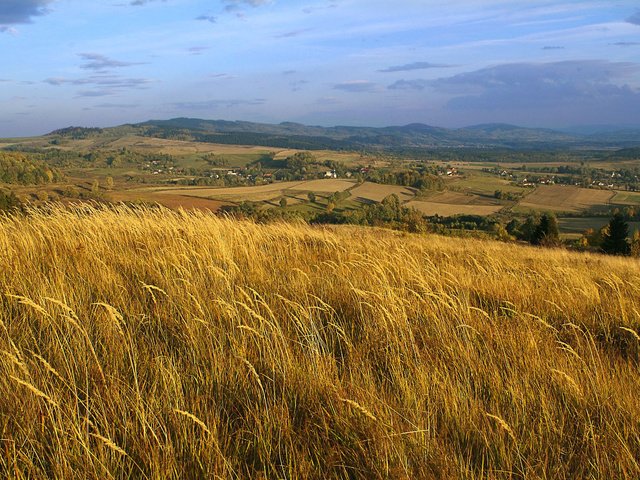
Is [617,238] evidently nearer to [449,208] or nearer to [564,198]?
[449,208]

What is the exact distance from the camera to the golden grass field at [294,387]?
1.62m

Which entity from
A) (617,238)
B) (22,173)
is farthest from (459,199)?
(22,173)

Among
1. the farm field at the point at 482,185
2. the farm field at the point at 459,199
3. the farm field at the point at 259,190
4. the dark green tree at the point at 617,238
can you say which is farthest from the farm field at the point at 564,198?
the dark green tree at the point at 617,238

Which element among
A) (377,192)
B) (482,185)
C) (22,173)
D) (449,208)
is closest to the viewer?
(22,173)

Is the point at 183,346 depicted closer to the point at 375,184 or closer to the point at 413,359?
the point at 413,359

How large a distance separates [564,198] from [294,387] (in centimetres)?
9131

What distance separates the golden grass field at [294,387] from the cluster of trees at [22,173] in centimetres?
5979

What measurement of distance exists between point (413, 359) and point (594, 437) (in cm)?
96

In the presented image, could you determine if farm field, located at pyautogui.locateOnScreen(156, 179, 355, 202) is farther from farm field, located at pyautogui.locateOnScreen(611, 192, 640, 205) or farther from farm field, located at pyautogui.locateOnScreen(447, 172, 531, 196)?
farm field, located at pyautogui.locateOnScreen(611, 192, 640, 205)

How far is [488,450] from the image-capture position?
1.75 meters

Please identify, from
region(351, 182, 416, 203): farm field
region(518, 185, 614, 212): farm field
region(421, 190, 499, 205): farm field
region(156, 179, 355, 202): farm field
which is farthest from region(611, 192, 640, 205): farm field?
region(156, 179, 355, 202): farm field

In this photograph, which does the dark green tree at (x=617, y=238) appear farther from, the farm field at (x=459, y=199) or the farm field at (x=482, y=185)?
the farm field at (x=482, y=185)

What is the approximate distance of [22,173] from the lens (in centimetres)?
5328

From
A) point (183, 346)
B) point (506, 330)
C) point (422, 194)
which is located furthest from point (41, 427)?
point (422, 194)
